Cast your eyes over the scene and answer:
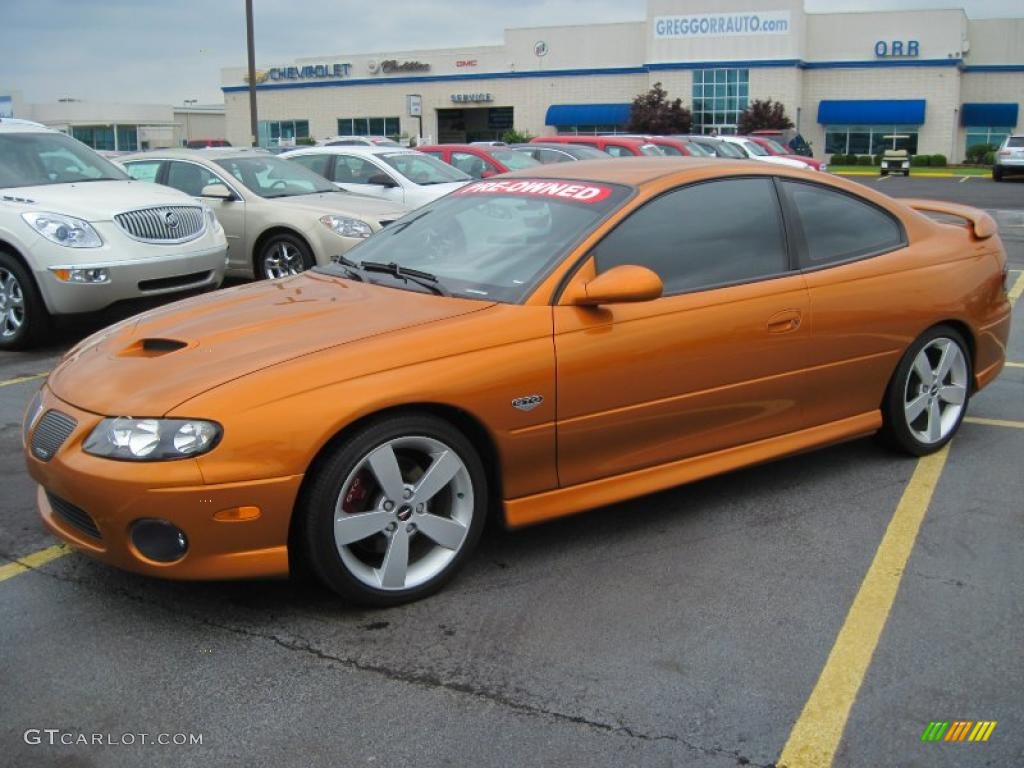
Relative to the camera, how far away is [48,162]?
8781 millimetres

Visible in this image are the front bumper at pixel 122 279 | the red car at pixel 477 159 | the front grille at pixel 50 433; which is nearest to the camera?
→ the front grille at pixel 50 433

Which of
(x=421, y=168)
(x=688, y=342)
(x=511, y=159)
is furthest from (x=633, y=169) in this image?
(x=511, y=159)

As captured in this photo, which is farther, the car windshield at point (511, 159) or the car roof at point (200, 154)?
the car windshield at point (511, 159)

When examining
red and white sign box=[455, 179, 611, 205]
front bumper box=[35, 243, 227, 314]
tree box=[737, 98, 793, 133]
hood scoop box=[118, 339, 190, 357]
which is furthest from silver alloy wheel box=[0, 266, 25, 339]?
tree box=[737, 98, 793, 133]

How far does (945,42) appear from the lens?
54.1 meters

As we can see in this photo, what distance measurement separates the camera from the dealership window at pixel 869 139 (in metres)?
55.2

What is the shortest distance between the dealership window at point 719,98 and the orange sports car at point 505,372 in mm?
53836

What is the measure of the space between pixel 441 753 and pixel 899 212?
3.64m

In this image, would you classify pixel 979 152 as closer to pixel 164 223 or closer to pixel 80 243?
pixel 164 223

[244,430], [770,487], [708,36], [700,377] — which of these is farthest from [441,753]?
[708,36]

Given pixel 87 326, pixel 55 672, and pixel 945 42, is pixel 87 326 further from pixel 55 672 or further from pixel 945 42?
pixel 945 42

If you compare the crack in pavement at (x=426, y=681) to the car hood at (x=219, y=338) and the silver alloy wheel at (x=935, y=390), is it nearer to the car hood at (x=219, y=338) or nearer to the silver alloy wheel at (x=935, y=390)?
the car hood at (x=219, y=338)

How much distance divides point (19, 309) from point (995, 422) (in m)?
6.79

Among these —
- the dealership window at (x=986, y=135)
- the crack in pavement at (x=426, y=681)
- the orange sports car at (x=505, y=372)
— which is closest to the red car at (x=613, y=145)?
the orange sports car at (x=505, y=372)
